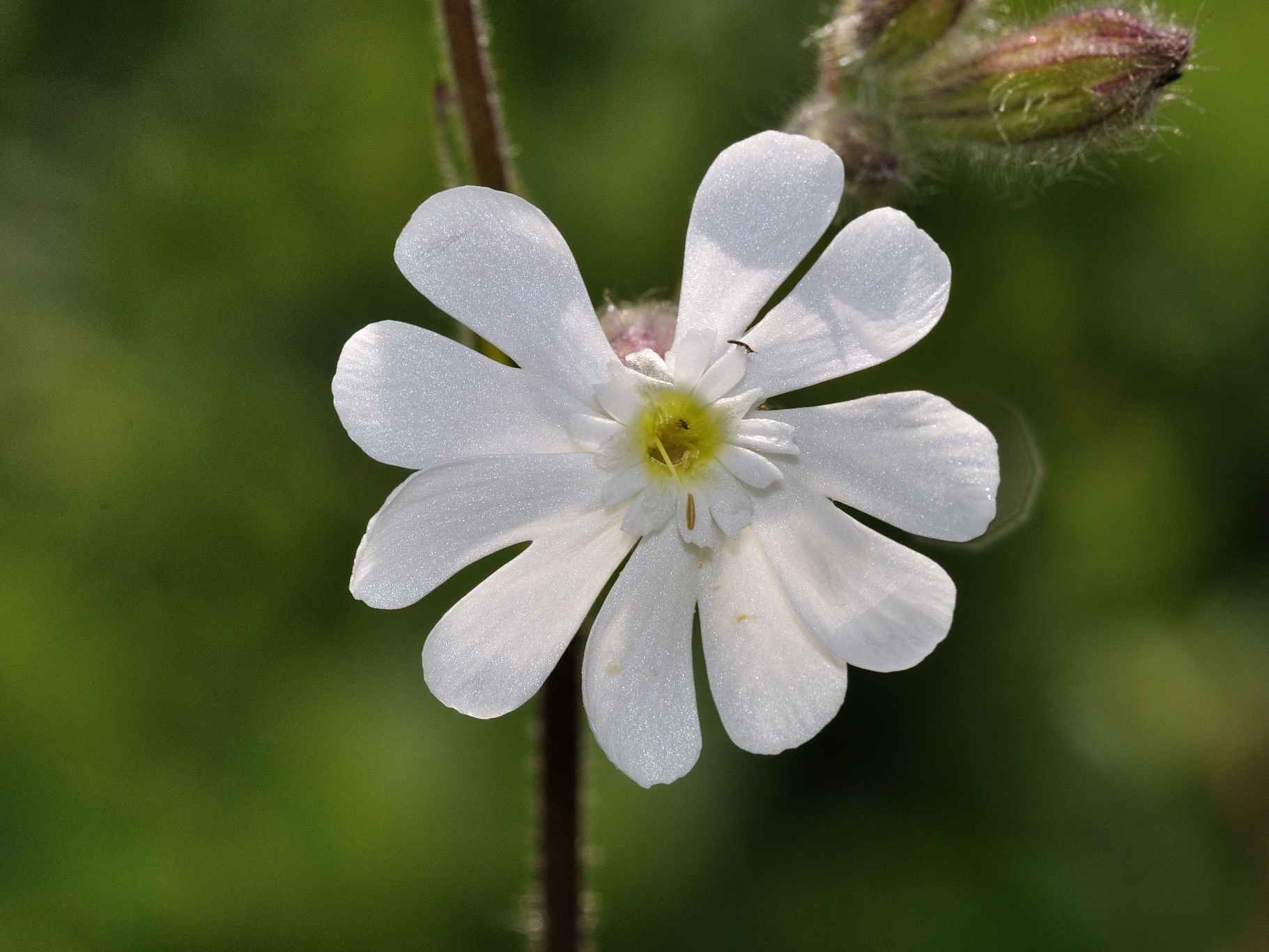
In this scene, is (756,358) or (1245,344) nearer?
(756,358)

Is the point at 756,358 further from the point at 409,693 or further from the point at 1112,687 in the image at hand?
the point at 1112,687

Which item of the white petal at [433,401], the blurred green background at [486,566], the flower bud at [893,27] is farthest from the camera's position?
the blurred green background at [486,566]

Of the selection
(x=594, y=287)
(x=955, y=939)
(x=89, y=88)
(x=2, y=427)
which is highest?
(x=89, y=88)

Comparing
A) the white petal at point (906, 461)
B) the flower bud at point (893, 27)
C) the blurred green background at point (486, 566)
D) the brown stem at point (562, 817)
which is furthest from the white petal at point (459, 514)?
the blurred green background at point (486, 566)

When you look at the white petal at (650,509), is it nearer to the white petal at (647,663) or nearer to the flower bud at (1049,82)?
the white petal at (647,663)

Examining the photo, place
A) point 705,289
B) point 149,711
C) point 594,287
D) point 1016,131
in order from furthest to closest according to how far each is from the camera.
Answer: point 594,287 → point 149,711 → point 1016,131 → point 705,289

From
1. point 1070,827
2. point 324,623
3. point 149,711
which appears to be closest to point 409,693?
point 324,623

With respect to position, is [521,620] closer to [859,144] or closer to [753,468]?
[753,468]

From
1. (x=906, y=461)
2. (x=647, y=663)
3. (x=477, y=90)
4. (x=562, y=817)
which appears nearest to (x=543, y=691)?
(x=562, y=817)
